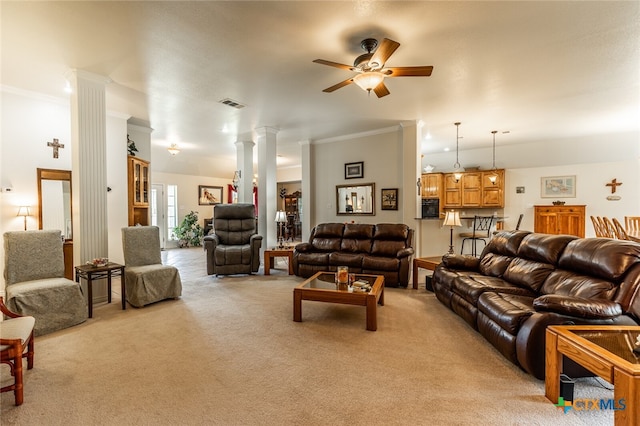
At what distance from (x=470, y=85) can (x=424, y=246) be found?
3.24 metres

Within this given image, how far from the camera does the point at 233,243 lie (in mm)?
5793

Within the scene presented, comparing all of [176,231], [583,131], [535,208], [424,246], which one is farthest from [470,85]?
[176,231]

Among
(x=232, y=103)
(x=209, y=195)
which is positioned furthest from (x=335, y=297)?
(x=209, y=195)

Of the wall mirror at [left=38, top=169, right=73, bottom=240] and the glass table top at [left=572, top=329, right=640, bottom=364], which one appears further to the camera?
the wall mirror at [left=38, top=169, right=73, bottom=240]

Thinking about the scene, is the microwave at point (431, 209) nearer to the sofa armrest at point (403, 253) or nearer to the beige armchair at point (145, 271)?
the sofa armrest at point (403, 253)

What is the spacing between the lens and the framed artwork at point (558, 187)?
720cm

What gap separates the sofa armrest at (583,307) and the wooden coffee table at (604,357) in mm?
112

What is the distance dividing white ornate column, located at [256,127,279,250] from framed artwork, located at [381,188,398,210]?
2348 millimetres

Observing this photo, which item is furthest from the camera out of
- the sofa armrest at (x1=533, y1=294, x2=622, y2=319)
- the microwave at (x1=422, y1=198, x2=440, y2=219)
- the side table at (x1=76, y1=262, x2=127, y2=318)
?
the microwave at (x1=422, y1=198, x2=440, y2=219)

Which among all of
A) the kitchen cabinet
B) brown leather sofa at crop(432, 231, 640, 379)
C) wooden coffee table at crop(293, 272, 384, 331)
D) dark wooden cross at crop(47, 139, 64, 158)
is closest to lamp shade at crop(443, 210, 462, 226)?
brown leather sofa at crop(432, 231, 640, 379)

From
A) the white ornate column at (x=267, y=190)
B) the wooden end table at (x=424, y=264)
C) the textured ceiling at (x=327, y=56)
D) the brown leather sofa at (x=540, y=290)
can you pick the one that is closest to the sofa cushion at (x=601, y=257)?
the brown leather sofa at (x=540, y=290)

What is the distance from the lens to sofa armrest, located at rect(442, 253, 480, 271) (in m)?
3.86

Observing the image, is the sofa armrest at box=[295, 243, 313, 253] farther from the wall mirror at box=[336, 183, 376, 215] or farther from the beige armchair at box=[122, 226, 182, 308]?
the beige armchair at box=[122, 226, 182, 308]

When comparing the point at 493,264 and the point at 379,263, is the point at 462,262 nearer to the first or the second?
the point at 493,264
